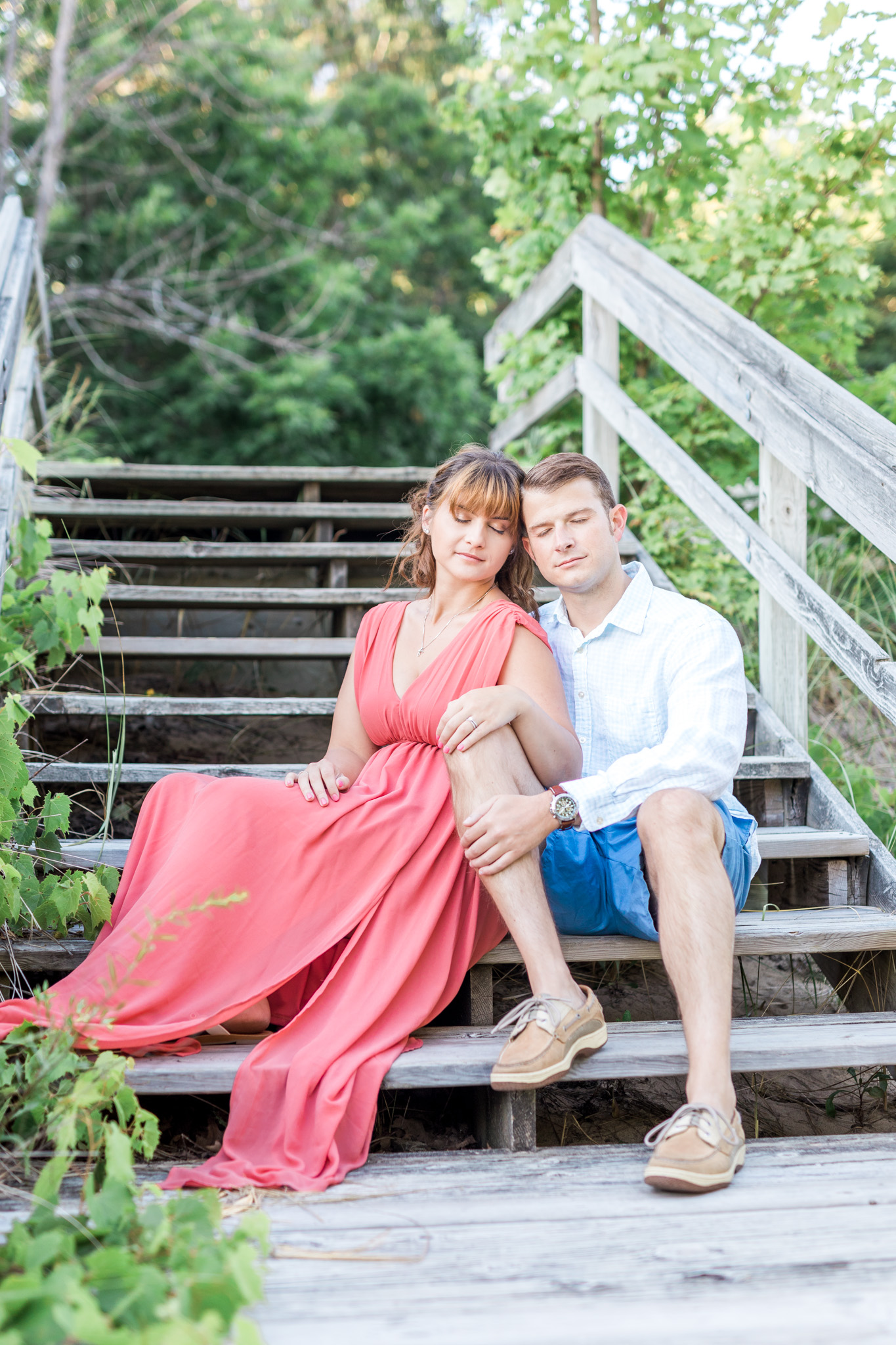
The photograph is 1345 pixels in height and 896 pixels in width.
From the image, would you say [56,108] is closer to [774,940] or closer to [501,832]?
[501,832]

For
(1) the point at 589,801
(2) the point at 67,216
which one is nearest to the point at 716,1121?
(1) the point at 589,801

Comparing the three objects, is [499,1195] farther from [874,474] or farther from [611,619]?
[874,474]

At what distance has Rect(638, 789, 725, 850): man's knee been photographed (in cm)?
164

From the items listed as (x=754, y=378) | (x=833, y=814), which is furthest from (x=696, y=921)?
(x=754, y=378)

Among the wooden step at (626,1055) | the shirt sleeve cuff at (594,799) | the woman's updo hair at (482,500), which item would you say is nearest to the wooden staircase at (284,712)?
the wooden step at (626,1055)

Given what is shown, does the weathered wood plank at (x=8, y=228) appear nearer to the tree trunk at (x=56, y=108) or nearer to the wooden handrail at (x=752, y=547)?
the wooden handrail at (x=752, y=547)

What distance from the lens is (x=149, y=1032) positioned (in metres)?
1.58

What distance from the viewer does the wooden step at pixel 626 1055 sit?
1551 millimetres

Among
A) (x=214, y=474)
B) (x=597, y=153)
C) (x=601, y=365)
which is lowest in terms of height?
(x=214, y=474)

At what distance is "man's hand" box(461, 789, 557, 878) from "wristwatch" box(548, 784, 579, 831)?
0.04 m

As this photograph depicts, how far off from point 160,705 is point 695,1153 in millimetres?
1616

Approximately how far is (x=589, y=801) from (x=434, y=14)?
13.8 m

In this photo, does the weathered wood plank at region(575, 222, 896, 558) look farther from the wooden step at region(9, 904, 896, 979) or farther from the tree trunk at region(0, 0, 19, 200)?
the tree trunk at region(0, 0, 19, 200)

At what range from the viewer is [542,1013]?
155 centimetres
